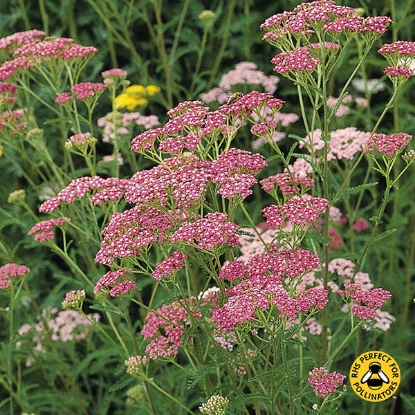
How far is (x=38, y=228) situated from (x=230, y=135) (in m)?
1.02

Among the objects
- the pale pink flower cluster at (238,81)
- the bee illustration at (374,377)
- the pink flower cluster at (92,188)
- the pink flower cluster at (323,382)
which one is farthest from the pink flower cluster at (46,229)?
the pale pink flower cluster at (238,81)

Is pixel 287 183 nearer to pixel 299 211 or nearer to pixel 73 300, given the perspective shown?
pixel 299 211

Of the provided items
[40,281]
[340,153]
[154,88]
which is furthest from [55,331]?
[340,153]

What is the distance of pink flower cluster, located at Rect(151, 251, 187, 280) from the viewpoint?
268cm

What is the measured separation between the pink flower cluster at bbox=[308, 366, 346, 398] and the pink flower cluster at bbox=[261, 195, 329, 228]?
61cm

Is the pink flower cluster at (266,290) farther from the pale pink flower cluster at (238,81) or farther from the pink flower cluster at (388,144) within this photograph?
the pale pink flower cluster at (238,81)

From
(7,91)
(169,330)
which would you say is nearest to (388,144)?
(169,330)

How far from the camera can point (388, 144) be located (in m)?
2.89

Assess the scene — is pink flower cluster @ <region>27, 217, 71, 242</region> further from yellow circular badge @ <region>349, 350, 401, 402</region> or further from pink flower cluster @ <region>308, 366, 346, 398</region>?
yellow circular badge @ <region>349, 350, 401, 402</region>

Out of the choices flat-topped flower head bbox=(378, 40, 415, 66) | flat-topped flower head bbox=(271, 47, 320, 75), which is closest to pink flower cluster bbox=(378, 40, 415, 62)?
flat-topped flower head bbox=(378, 40, 415, 66)

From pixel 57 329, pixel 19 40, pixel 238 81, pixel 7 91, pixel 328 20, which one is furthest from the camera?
pixel 238 81

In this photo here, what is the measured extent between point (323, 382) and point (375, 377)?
423 millimetres

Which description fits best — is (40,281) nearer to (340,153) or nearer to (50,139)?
(50,139)

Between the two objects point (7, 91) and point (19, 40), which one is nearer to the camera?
point (7, 91)
